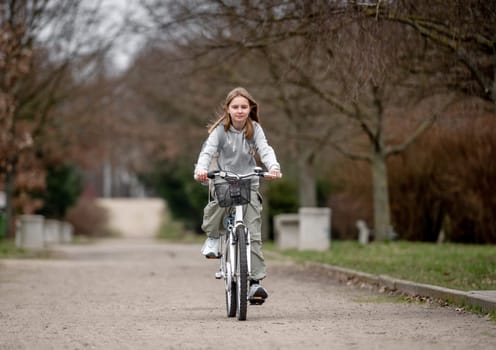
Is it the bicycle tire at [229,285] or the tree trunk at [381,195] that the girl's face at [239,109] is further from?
the tree trunk at [381,195]

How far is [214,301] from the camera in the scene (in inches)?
423

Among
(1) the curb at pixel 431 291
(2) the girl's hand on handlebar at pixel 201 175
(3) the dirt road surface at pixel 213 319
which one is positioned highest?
(2) the girl's hand on handlebar at pixel 201 175

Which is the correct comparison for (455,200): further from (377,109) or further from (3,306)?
(3,306)

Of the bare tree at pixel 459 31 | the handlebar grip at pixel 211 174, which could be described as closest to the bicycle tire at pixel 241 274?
the handlebar grip at pixel 211 174

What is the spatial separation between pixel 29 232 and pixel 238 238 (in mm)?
20693

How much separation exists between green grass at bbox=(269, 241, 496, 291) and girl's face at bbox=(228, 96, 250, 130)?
139 inches

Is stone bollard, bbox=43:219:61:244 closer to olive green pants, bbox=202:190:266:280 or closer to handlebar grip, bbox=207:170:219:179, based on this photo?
olive green pants, bbox=202:190:266:280

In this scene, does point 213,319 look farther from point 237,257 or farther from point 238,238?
point 238,238

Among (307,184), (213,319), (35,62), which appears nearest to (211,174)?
(213,319)

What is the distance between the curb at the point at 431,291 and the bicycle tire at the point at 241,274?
7.30 feet

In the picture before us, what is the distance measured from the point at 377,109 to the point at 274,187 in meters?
17.4

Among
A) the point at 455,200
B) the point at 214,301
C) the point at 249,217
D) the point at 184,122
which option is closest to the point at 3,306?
the point at 214,301

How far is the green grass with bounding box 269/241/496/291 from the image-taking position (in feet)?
38.9

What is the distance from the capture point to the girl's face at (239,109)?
867 cm
